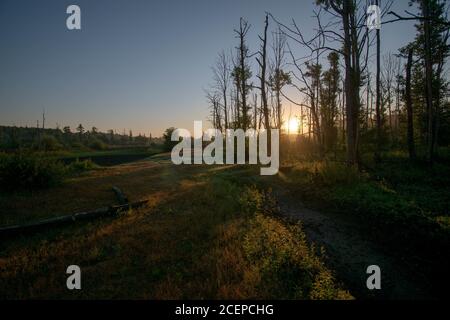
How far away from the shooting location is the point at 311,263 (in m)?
4.58

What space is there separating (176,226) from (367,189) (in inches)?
313

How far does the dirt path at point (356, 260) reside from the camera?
4043 mm

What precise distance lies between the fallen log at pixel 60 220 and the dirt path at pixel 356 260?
21.1 ft

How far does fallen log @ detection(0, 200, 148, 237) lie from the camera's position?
21.1ft

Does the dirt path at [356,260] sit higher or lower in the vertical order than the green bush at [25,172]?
Result: lower

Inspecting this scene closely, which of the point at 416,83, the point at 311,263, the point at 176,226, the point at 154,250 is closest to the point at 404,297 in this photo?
the point at 311,263

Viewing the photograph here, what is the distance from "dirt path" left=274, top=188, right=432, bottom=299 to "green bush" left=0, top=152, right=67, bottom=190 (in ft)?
38.2

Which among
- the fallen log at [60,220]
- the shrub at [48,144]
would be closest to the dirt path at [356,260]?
the fallen log at [60,220]

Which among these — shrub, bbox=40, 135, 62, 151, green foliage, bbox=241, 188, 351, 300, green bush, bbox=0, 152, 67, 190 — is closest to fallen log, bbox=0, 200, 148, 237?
green foliage, bbox=241, 188, 351, 300

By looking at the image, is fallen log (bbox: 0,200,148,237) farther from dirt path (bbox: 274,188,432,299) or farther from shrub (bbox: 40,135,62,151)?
shrub (bbox: 40,135,62,151)

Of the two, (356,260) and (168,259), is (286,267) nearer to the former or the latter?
(356,260)

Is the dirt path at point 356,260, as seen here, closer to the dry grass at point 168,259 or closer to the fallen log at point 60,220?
the dry grass at point 168,259

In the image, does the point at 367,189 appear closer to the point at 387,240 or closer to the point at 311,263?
the point at 387,240

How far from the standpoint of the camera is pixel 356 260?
510 centimetres
